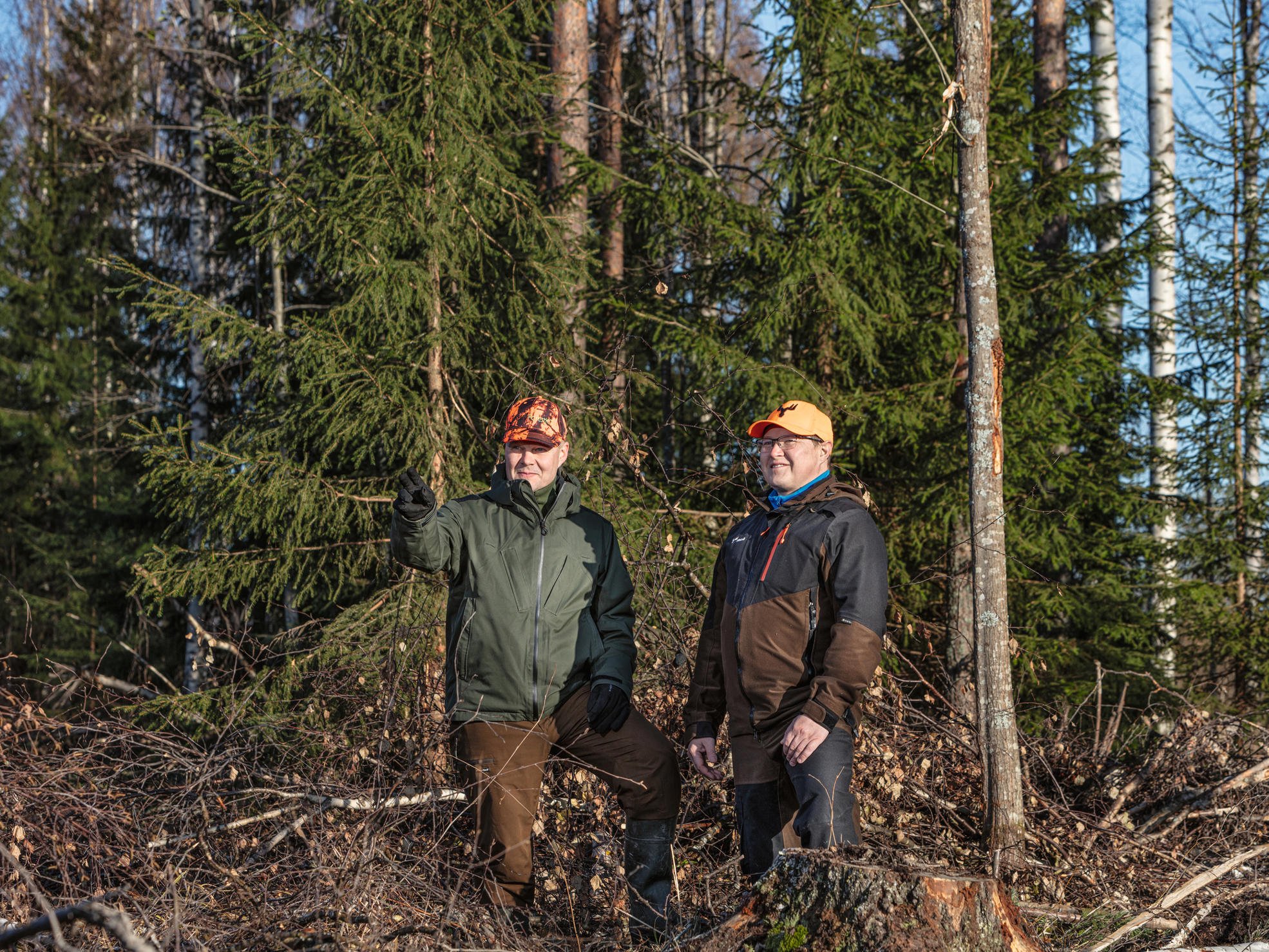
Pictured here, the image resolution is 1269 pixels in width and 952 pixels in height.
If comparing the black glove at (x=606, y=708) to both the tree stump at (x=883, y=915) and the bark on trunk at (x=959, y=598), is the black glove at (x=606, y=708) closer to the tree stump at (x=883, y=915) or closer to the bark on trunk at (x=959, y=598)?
the tree stump at (x=883, y=915)

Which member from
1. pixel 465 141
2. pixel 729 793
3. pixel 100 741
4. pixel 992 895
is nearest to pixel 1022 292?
pixel 465 141

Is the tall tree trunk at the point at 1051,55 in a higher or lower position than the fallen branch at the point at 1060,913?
higher

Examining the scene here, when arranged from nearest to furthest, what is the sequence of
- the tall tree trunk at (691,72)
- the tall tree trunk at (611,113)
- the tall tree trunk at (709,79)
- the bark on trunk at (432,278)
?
1. the bark on trunk at (432,278)
2. the tall tree trunk at (611,113)
3. the tall tree trunk at (709,79)
4. the tall tree trunk at (691,72)

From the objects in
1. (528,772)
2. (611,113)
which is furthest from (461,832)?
(611,113)

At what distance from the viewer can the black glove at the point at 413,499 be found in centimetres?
388

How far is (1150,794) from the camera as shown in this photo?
5703 mm

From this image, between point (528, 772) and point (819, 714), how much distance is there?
1154 millimetres

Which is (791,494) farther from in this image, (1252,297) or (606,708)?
(1252,297)

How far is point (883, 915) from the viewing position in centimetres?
300

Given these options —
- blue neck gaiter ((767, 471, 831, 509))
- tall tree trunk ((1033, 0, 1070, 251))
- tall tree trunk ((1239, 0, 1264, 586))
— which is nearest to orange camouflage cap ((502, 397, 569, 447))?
blue neck gaiter ((767, 471, 831, 509))

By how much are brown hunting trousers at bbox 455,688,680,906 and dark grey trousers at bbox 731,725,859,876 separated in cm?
34

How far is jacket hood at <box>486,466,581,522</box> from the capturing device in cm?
422

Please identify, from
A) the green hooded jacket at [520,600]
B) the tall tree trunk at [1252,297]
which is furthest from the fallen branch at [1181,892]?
the tall tree trunk at [1252,297]

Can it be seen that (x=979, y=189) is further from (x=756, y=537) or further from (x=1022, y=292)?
(x=1022, y=292)
